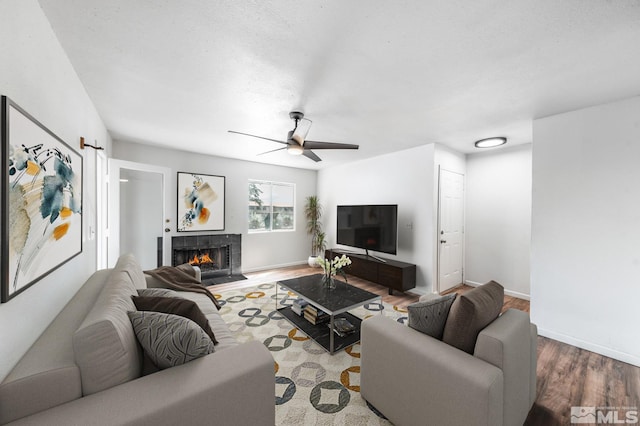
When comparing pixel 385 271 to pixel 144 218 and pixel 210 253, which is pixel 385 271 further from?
pixel 144 218

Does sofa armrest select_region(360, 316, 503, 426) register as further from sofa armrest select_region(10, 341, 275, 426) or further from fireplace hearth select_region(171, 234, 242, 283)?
fireplace hearth select_region(171, 234, 242, 283)

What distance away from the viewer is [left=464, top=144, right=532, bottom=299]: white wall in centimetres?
385

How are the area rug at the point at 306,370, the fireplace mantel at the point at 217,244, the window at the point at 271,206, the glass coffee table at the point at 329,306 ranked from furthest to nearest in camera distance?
1. the window at the point at 271,206
2. the fireplace mantel at the point at 217,244
3. the glass coffee table at the point at 329,306
4. the area rug at the point at 306,370

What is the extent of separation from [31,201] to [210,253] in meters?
3.79

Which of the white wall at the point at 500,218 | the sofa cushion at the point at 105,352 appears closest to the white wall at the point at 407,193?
the white wall at the point at 500,218

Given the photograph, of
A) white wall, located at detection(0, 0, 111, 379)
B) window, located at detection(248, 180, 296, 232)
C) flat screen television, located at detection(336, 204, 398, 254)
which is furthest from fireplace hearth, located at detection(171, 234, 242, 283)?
white wall, located at detection(0, 0, 111, 379)

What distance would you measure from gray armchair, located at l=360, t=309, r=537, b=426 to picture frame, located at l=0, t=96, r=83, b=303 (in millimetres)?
1828

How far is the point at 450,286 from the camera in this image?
168 inches

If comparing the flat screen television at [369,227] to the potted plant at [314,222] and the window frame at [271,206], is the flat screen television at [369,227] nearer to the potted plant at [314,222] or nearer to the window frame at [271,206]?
the potted plant at [314,222]

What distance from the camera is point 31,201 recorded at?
1202 mm

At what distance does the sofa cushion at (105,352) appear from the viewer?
997 mm

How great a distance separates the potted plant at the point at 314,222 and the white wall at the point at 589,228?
400cm

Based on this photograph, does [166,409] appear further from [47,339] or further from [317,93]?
[317,93]

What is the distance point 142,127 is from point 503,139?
4.96 metres
